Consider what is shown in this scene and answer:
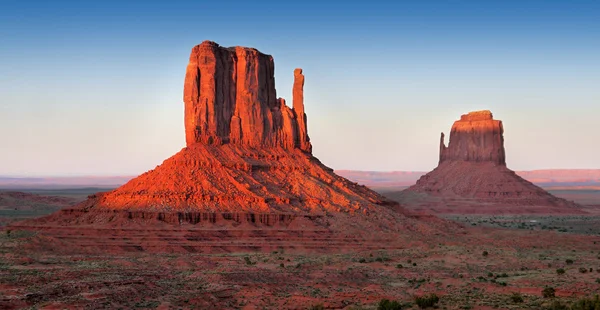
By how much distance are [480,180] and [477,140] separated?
12.0 m

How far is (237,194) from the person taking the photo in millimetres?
76125

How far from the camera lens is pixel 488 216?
141m

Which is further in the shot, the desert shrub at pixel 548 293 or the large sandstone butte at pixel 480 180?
the large sandstone butte at pixel 480 180

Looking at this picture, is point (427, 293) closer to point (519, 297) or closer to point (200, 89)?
point (519, 297)

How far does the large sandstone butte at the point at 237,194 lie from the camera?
7006cm

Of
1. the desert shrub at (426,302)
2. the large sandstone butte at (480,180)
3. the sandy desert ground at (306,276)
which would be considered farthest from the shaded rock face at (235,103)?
the large sandstone butte at (480,180)

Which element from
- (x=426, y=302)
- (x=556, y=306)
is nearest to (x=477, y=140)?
(x=426, y=302)

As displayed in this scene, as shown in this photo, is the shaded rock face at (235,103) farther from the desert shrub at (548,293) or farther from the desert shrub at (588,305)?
the desert shrub at (588,305)

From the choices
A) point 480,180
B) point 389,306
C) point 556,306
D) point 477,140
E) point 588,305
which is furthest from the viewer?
point 477,140

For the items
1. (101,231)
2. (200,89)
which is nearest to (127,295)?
(101,231)

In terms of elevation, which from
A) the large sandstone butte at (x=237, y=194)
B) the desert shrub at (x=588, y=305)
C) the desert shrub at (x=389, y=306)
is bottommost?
the desert shrub at (x=389, y=306)

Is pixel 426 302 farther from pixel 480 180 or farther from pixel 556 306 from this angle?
pixel 480 180

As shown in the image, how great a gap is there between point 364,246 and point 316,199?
9.67 meters

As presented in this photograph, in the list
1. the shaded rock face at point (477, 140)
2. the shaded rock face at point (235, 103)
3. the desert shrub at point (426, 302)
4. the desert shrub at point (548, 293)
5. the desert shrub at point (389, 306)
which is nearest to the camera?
the desert shrub at point (389, 306)
